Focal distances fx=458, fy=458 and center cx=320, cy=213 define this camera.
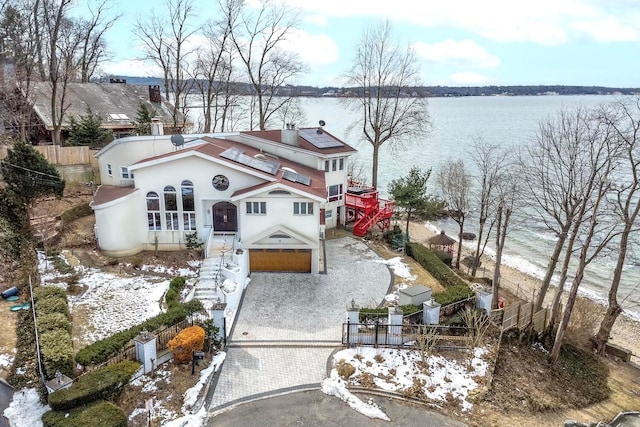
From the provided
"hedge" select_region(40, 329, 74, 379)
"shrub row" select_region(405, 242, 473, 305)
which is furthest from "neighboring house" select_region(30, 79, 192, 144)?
"hedge" select_region(40, 329, 74, 379)

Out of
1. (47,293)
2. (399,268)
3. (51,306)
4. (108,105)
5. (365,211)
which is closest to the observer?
(51,306)

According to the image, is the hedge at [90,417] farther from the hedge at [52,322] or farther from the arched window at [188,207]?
the arched window at [188,207]

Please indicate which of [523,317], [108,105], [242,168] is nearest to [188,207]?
[242,168]

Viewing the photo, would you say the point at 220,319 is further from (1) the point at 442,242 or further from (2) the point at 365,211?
(1) the point at 442,242

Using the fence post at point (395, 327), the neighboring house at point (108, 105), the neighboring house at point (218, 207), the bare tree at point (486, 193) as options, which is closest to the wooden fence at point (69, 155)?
the neighboring house at point (108, 105)

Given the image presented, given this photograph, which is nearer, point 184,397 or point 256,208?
point 184,397

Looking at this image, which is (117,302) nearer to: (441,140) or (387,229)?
(387,229)

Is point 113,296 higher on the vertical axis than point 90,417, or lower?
lower
